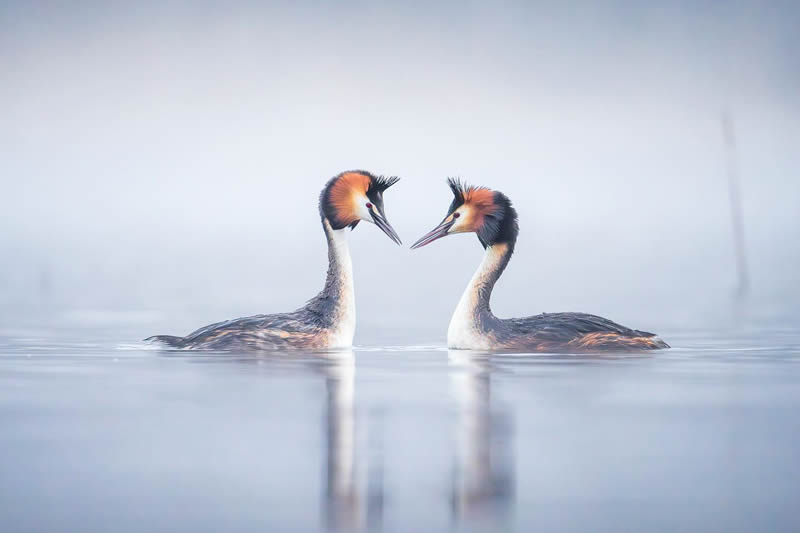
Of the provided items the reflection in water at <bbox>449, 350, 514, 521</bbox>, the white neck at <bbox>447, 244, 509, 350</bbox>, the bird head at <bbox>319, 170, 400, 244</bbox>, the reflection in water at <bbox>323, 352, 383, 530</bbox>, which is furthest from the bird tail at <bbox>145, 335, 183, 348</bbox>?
the reflection in water at <bbox>323, 352, 383, 530</bbox>

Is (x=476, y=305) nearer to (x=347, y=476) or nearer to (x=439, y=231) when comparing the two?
(x=439, y=231)

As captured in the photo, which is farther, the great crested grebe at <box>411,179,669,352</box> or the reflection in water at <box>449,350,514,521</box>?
the great crested grebe at <box>411,179,669,352</box>

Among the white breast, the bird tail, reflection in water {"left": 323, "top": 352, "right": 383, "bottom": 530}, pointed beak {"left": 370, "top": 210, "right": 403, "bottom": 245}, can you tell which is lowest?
reflection in water {"left": 323, "top": 352, "right": 383, "bottom": 530}

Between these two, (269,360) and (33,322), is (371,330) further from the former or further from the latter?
(269,360)

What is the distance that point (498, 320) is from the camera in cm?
1277

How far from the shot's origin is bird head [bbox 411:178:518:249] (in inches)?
518

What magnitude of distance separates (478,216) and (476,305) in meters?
0.96

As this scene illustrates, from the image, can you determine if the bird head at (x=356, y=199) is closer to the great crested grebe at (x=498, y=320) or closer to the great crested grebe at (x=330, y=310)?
the great crested grebe at (x=330, y=310)

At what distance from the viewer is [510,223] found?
13.4 meters

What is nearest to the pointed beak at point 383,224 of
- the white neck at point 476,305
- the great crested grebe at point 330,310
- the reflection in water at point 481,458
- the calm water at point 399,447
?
the great crested grebe at point 330,310

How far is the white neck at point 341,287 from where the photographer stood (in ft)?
41.2

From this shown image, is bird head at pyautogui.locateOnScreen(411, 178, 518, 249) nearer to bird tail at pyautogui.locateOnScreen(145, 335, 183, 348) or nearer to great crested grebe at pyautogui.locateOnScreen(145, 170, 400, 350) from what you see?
great crested grebe at pyautogui.locateOnScreen(145, 170, 400, 350)

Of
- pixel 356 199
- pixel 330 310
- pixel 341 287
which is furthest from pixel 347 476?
pixel 356 199

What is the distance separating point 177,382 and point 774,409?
4.26 meters
